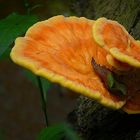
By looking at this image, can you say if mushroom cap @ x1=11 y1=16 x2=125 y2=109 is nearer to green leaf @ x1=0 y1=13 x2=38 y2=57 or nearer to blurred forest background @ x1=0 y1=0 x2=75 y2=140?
green leaf @ x1=0 y1=13 x2=38 y2=57

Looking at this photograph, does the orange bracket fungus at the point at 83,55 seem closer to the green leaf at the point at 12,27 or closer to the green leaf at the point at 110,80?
the green leaf at the point at 110,80

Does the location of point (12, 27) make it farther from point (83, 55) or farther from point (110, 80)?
point (110, 80)

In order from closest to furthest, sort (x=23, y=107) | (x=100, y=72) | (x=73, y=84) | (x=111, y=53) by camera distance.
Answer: (x=73, y=84)
(x=111, y=53)
(x=100, y=72)
(x=23, y=107)

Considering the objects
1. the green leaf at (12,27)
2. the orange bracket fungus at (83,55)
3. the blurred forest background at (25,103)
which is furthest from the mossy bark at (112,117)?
the blurred forest background at (25,103)

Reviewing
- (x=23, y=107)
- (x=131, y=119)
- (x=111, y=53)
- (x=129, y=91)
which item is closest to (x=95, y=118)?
(x=131, y=119)

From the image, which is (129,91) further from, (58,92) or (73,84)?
(58,92)

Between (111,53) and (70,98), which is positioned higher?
(111,53)
